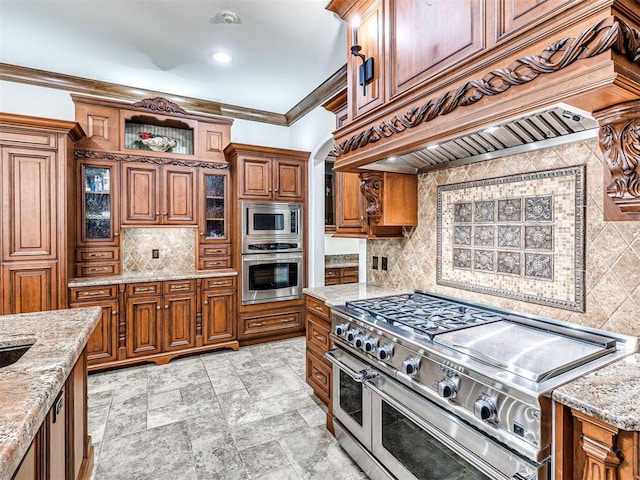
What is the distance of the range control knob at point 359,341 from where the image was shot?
75.7 inches

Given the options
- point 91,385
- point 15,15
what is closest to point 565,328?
point 91,385

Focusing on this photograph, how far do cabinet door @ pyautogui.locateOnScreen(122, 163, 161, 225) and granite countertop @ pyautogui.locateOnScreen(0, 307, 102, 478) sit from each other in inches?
83.5

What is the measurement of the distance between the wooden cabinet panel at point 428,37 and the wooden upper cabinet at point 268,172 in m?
2.51

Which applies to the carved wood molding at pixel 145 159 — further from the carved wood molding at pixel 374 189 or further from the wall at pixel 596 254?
the wall at pixel 596 254

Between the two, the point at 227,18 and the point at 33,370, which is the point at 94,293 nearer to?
the point at 33,370

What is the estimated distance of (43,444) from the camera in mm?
1154

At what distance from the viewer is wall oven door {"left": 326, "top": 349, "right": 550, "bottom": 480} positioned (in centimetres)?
123

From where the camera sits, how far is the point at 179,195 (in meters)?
4.04

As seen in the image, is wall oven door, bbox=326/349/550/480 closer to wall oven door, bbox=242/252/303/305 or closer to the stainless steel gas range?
the stainless steel gas range

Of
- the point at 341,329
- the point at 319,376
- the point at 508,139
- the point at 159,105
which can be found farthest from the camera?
the point at 159,105

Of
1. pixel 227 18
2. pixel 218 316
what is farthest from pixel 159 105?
pixel 218 316

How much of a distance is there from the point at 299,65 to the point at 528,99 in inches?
112

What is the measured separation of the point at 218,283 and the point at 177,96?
2435 millimetres

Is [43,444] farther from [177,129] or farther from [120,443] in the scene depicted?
[177,129]
